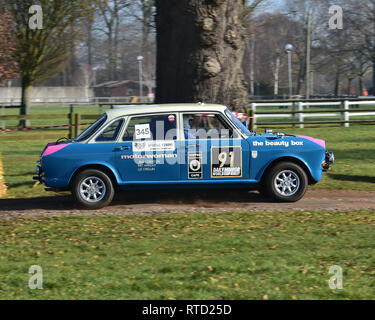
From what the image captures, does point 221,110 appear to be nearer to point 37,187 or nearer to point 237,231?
point 237,231

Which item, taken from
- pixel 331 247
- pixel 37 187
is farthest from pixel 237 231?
pixel 37 187

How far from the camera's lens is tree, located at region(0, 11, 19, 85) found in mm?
25522

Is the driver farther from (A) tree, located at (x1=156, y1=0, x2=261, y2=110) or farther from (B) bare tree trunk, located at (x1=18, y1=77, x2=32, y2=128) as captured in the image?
(B) bare tree trunk, located at (x1=18, y1=77, x2=32, y2=128)

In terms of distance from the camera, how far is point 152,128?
10047mm

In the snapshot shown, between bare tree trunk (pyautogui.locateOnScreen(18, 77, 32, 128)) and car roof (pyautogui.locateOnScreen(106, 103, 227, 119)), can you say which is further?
bare tree trunk (pyautogui.locateOnScreen(18, 77, 32, 128))

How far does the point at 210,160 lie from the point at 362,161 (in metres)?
6.68

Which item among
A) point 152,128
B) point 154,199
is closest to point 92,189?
point 154,199

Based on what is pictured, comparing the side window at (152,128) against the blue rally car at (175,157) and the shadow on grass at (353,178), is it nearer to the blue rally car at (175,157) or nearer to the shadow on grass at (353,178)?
the blue rally car at (175,157)

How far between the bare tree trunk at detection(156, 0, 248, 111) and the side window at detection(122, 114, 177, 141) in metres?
1.85

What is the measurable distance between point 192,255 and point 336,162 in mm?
8995

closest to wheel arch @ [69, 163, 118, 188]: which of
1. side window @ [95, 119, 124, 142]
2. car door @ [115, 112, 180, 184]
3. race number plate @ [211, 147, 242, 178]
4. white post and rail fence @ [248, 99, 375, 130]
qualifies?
car door @ [115, 112, 180, 184]

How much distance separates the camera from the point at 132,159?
9.98 m

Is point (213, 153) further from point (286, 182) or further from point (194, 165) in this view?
point (286, 182)
